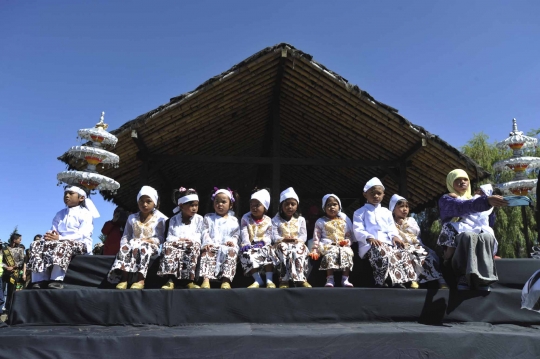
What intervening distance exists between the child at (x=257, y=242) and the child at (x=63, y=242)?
1814 mm

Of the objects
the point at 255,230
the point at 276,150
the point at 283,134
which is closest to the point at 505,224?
the point at 283,134

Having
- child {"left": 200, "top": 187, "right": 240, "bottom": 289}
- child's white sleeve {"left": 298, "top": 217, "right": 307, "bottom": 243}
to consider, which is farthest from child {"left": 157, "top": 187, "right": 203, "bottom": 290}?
child's white sleeve {"left": 298, "top": 217, "right": 307, "bottom": 243}

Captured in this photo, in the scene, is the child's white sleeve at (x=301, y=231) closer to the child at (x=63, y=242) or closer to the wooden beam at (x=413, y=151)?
the child at (x=63, y=242)

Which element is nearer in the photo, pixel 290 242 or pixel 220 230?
pixel 290 242

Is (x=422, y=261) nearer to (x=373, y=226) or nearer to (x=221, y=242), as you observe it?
(x=373, y=226)

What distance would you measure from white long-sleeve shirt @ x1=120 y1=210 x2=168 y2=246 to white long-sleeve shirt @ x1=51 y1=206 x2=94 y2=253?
0.48 m

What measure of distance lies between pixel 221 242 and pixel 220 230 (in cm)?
15

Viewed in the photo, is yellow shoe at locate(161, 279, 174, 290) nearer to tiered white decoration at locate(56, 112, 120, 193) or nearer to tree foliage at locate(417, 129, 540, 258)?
tiered white decoration at locate(56, 112, 120, 193)

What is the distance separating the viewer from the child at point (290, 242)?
4.32 metres

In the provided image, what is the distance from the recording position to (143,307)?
3994mm

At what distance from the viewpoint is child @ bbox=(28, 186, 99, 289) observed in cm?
431

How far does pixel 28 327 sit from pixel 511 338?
14.6ft

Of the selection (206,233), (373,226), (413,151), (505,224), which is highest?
(413,151)

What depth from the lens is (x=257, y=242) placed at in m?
4.60
